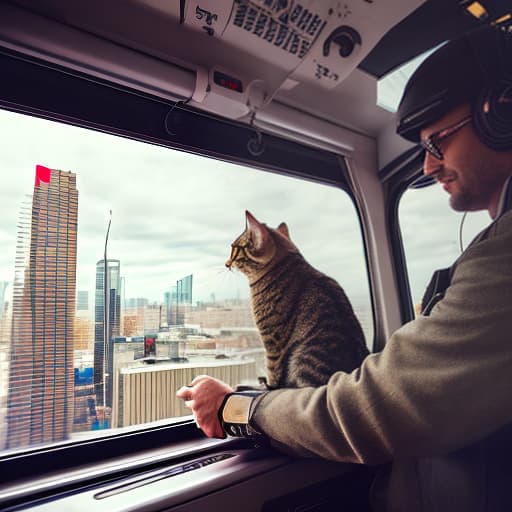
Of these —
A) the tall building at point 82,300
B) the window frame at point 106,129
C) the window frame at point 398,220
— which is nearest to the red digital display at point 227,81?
the window frame at point 106,129

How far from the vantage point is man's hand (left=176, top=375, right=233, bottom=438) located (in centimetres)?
97

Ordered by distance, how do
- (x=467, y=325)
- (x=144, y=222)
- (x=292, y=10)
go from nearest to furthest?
(x=467, y=325) < (x=292, y=10) < (x=144, y=222)

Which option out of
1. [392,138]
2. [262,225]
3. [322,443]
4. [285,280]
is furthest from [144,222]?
[392,138]

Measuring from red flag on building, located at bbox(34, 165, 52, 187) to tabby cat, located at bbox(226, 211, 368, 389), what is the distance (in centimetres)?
58

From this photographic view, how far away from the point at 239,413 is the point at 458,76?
112 cm

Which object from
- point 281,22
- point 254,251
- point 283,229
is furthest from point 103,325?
point 281,22

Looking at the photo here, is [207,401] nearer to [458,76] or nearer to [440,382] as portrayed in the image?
[440,382]

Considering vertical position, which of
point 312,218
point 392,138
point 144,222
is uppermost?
point 392,138

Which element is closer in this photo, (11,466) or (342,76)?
(11,466)

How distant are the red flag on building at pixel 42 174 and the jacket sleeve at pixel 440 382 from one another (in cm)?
88

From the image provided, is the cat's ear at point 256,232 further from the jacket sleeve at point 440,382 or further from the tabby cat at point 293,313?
the jacket sleeve at point 440,382

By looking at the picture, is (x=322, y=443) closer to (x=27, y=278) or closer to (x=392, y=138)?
(x=27, y=278)

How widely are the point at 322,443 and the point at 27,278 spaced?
0.81 meters

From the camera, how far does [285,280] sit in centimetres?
125
